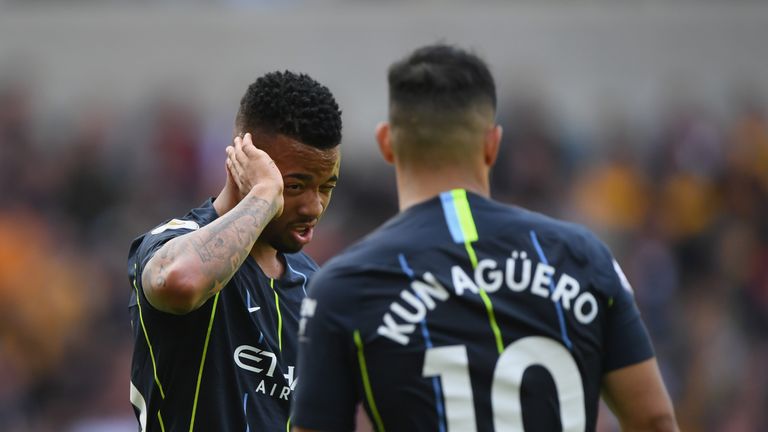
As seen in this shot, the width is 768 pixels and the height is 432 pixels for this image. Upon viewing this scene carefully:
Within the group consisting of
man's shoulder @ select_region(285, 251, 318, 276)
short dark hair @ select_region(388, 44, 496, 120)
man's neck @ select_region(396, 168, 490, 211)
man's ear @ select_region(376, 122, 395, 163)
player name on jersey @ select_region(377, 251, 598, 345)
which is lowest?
man's shoulder @ select_region(285, 251, 318, 276)

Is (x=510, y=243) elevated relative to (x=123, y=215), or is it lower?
elevated

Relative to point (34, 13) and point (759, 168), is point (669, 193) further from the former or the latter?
point (34, 13)

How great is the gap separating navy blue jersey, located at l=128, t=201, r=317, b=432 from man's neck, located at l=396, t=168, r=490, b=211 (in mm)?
1049

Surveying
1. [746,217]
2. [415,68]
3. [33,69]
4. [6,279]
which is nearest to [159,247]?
[415,68]

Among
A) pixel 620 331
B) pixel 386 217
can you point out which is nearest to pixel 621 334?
pixel 620 331

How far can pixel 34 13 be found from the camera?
17.1m

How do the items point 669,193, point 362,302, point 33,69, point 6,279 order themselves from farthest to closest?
point 33,69 < point 669,193 < point 6,279 < point 362,302

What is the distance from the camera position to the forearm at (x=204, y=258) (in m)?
3.99

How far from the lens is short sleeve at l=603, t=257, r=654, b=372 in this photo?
11.5 feet

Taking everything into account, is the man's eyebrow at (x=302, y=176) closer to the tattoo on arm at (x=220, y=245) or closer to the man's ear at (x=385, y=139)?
the tattoo on arm at (x=220, y=245)

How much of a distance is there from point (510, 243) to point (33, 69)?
1429cm

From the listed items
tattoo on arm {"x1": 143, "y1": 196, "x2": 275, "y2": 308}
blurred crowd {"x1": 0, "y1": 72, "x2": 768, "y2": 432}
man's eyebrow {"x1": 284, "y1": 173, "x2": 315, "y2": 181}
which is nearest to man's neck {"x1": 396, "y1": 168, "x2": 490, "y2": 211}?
tattoo on arm {"x1": 143, "y1": 196, "x2": 275, "y2": 308}

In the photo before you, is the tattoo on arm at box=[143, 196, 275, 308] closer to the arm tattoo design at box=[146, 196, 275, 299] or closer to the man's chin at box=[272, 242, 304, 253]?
the arm tattoo design at box=[146, 196, 275, 299]

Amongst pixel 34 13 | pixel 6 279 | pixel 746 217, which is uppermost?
pixel 34 13
